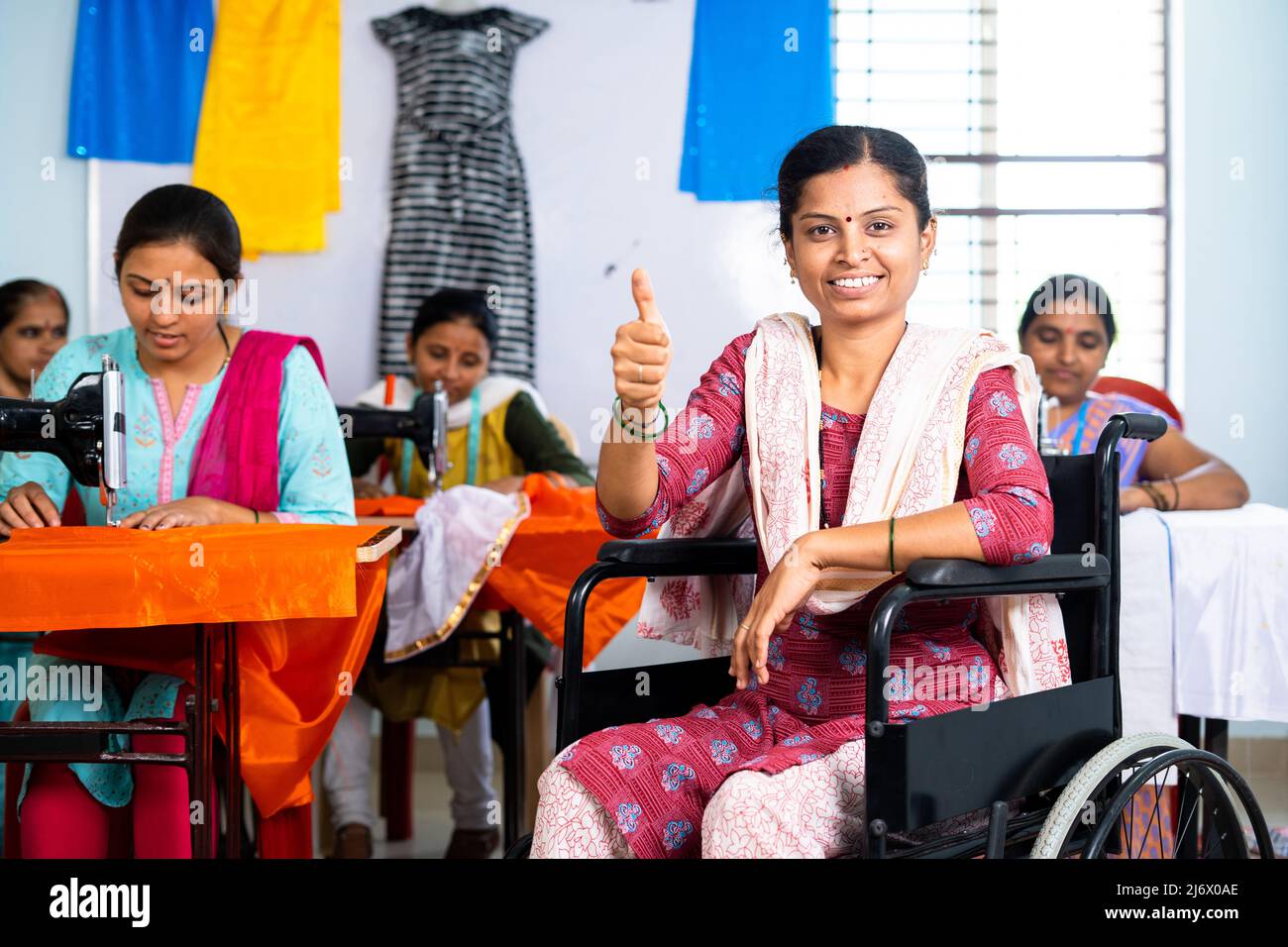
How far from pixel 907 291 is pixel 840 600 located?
0.45 m

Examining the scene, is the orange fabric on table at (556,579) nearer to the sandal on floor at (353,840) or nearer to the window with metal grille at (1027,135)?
the sandal on floor at (353,840)

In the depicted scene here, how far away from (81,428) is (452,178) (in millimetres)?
2467

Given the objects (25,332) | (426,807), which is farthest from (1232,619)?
(25,332)

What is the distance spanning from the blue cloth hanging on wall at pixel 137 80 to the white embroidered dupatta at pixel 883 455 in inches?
127

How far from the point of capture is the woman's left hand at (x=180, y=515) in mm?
1964

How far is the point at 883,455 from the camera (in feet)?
5.37

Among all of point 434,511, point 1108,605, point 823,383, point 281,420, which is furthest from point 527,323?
point 1108,605

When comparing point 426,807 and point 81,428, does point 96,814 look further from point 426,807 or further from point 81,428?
point 426,807

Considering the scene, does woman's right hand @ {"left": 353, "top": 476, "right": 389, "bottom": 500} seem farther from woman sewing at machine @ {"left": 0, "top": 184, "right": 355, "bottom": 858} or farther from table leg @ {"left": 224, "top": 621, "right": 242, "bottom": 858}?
table leg @ {"left": 224, "top": 621, "right": 242, "bottom": 858}

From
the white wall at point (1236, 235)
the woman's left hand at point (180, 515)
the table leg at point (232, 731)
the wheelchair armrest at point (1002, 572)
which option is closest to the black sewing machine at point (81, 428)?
the woman's left hand at point (180, 515)

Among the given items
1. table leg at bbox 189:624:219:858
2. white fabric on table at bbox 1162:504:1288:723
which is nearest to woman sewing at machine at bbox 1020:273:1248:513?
white fabric on table at bbox 1162:504:1288:723

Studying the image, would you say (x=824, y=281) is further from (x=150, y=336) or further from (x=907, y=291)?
(x=150, y=336)

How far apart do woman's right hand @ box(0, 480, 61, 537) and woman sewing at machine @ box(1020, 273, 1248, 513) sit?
2.16 m
